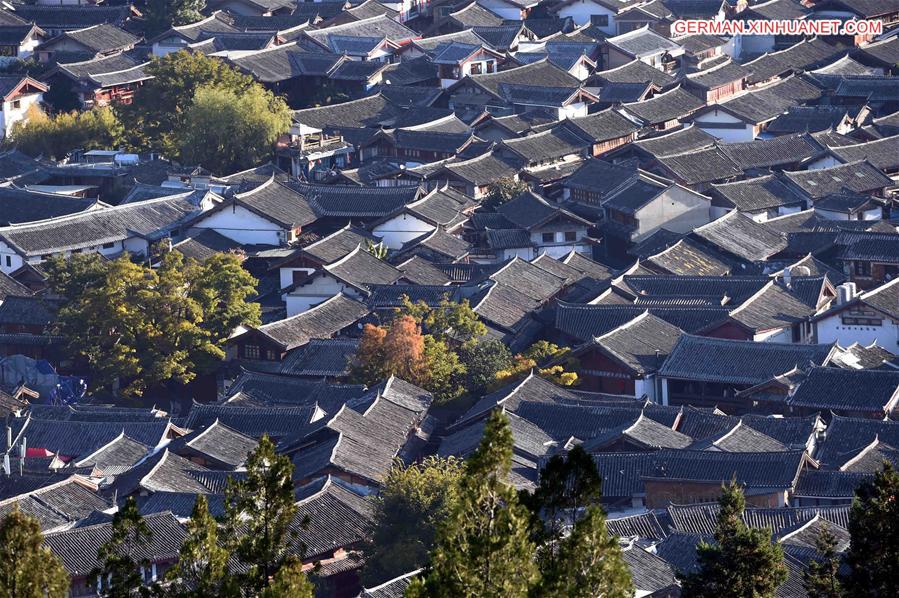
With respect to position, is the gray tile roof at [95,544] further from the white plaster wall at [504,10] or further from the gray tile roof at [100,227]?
the white plaster wall at [504,10]

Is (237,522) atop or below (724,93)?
atop

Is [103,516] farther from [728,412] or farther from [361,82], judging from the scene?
[361,82]

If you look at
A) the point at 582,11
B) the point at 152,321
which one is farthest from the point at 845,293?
the point at 582,11

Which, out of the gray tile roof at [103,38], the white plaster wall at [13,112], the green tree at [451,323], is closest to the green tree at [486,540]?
the green tree at [451,323]

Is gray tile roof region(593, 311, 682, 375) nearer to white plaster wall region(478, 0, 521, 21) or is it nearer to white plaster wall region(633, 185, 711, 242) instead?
white plaster wall region(633, 185, 711, 242)

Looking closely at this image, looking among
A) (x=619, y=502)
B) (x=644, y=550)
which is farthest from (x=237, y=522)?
(x=619, y=502)

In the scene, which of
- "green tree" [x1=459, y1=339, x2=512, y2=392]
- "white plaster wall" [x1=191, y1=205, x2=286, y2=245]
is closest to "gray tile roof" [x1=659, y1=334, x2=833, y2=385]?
"green tree" [x1=459, y1=339, x2=512, y2=392]
